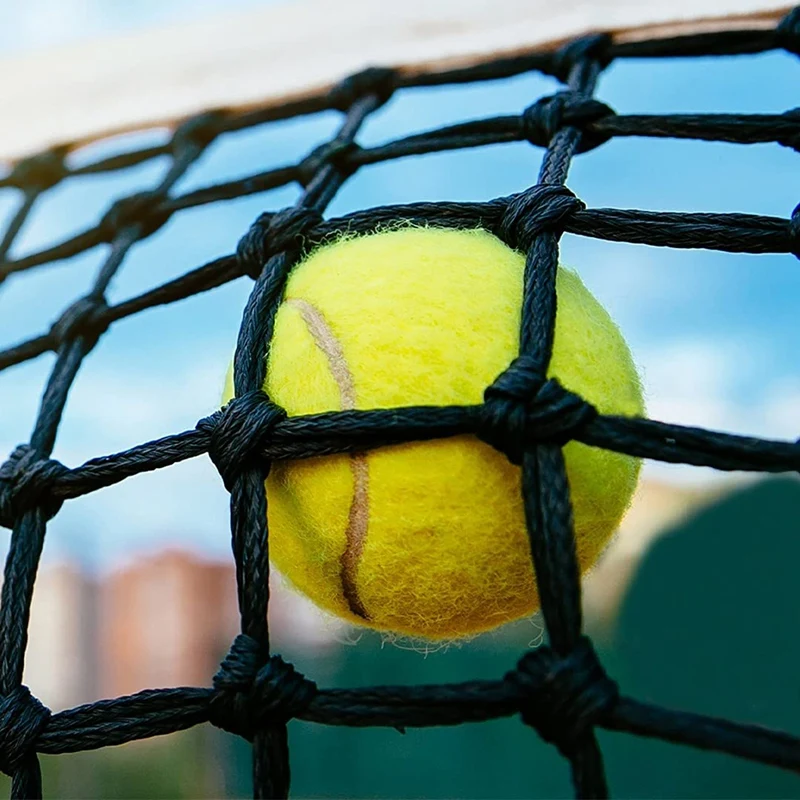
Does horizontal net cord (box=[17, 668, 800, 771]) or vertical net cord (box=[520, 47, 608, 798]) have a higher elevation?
vertical net cord (box=[520, 47, 608, 798])

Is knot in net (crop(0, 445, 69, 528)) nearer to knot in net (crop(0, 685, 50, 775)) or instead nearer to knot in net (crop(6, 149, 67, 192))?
knot in net (crop(0, 685, 50, 775))

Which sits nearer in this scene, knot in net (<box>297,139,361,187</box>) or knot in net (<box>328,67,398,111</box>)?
knot in net (<box>297,139,361,187</box>)

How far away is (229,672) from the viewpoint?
0.46 meters

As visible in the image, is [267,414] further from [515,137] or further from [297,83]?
[297,83]

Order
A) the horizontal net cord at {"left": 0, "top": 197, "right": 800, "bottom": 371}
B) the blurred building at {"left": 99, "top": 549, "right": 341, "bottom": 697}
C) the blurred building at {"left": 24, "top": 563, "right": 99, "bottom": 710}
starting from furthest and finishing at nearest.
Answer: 1. the blurred building at {"left": 24, "top": 563, "right": 99, "bottom": 710}
2. the blurred building at {"left": 99, "top": 549, "right": 341, "bottom": 697}
3. the horizontal net cord at {"left": 0, "top": 197, "right": 800, "bottom": 371}

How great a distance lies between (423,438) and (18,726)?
276mm

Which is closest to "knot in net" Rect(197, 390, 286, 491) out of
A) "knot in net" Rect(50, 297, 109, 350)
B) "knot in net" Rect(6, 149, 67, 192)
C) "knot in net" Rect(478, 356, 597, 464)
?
"knot in net" Rect(478, 356, 597, 464)

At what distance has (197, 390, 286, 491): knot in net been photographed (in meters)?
0.47

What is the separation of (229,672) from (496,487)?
5.9 inches

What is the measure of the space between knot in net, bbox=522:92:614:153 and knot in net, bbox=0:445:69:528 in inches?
14.9

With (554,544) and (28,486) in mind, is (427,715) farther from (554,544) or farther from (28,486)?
(28,486)

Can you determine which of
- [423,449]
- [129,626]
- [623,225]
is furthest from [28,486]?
[129,626]

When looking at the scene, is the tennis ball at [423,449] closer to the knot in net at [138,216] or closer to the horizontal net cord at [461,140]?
the horizontal net cord at [461,140]

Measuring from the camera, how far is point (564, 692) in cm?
41
